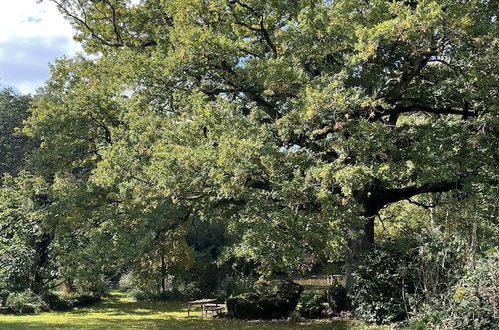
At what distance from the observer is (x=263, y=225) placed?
9.17 meters

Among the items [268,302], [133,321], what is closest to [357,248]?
[268,302]

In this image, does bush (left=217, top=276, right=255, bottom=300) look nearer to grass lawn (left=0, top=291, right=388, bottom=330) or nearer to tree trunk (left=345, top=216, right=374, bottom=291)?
grass lawn (left=0, top=291, right=388, bottom=330)

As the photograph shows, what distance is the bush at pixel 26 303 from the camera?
16469 millimetres

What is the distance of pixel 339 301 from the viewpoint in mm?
13992

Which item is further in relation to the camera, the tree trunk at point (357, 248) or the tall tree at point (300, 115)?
the tree trunk at point (357, 248)

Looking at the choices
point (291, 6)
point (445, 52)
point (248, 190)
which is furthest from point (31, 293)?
point (445, 52)

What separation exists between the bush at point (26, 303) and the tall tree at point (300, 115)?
696cm

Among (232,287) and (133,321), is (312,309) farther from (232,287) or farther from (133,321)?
(232,287)

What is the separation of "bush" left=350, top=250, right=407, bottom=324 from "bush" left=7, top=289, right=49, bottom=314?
13363mm

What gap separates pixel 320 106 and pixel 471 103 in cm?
465

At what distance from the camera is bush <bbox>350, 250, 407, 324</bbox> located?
34.7 ft

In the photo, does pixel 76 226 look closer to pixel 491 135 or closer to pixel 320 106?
pixel 320 106

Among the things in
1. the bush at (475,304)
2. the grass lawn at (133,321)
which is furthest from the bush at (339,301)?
the bush at (475,304)

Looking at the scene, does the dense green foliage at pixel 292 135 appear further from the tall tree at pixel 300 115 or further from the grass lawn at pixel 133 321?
the grass lawn at pixel 133 321
